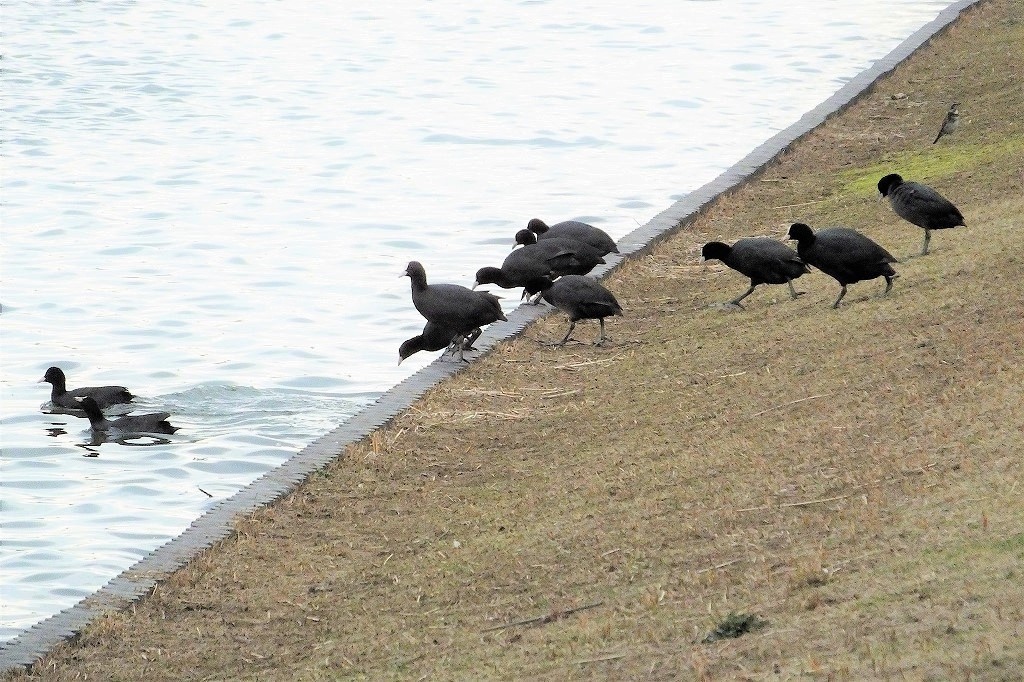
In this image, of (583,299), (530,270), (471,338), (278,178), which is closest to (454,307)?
(471,338)

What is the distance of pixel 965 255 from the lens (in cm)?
1141

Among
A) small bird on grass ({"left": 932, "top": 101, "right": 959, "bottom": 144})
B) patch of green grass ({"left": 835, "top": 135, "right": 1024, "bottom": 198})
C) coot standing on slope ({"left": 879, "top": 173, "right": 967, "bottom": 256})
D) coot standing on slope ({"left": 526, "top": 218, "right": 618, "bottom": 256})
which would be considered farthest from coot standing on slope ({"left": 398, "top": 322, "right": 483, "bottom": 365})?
small bird on grass ({"left": 932, "top": 101, "right": 959, "bottom": 144})

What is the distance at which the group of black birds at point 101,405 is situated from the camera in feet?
36.3

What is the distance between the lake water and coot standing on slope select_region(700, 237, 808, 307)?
259cm

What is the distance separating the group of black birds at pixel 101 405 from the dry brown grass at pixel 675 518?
1.95 metres

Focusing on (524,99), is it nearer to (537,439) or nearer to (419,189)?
(419,189)

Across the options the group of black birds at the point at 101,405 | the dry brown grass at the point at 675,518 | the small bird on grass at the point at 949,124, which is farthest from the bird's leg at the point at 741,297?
the small bird on grass at the point at 949,124

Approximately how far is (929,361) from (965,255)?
2.59 meters

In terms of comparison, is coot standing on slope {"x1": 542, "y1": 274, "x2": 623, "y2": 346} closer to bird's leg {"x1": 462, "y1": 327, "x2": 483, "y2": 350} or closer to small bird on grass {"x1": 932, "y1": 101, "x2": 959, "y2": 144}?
bird's leg {"x1": 462, "y1": 327, "x2": 483, "y2": 350}

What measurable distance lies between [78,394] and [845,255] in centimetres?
553

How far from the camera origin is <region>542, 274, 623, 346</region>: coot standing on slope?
1164 centimetres

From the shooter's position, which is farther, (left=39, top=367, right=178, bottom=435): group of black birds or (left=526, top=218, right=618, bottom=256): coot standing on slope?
(left=526, top=218, right=618, bottom=256): coot standing on slope

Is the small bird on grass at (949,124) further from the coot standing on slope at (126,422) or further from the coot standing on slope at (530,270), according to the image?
the coot standing on slope at (126,422)

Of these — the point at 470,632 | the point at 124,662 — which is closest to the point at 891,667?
the point at 470,632
